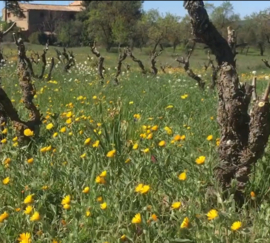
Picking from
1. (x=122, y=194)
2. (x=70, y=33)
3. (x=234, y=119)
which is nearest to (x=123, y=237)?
(x=122, y=194)

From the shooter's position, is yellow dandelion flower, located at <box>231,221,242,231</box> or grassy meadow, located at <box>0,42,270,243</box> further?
grassy meadow, located at <box>0,42,270,243</box>

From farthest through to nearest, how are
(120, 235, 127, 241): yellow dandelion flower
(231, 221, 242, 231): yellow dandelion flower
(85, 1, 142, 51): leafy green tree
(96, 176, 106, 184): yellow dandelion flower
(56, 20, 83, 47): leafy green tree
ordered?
1. (56, 20, 83, 47): leafy green tree
2. (85, 1, 142, 51): leafy green tree
3. (96, 176, 106, 184): yellow dandelion flower
4. (120, 235, 127, 241): yellow dandelion flower
5. (231, 221, 242, 231): yellow dandelion flower

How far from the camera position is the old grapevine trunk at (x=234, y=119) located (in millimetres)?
2887

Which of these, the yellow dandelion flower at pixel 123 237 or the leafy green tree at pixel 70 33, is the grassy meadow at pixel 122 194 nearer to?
the yellow dandelion flower at pixel 123 237

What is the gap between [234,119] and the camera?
2.98 meters

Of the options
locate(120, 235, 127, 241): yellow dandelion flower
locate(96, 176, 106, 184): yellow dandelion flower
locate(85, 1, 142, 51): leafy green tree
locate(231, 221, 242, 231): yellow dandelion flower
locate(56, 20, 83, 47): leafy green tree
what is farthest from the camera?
locate(56, 20, 83, 47): leafy green tree

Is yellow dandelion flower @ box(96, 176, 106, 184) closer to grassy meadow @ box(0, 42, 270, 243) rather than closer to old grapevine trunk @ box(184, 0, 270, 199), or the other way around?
grassy meadow @ box(0, 42, 270, 243)

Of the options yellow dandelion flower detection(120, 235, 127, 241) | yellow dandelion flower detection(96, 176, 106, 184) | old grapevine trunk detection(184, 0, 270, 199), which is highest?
old grapevine trunk detection(184, 0, 270, 199)

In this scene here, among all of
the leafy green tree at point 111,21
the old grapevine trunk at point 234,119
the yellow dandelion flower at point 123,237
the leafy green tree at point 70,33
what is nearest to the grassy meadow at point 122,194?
the yellow dandelion flower at point 123,237

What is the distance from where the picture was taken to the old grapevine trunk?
289cm

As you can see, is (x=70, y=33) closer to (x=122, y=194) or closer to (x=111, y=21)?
(x=111, y=21)

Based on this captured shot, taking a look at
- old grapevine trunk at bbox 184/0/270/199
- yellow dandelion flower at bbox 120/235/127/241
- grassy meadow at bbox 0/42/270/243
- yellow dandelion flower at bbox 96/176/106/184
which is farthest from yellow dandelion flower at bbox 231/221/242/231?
yellow dandelion flower at bbox 96/176/106/184

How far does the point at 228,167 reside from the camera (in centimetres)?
303

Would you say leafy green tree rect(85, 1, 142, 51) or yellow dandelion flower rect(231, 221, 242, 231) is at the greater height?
leafy green tree rect(85, 1, 142, 51)
